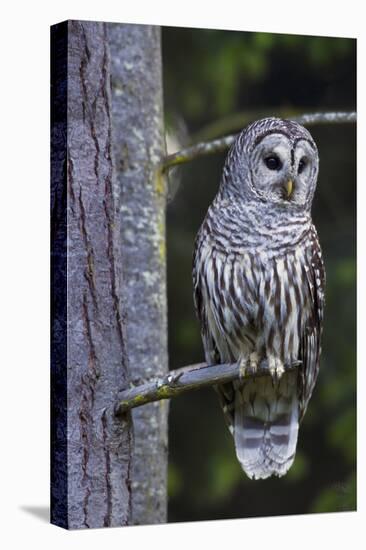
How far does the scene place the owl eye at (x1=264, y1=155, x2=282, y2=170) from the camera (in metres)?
5.23

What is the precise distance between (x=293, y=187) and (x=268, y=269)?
0.38 m

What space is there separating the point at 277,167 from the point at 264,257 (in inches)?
15.8

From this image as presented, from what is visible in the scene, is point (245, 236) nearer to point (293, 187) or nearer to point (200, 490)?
point (293, 187)

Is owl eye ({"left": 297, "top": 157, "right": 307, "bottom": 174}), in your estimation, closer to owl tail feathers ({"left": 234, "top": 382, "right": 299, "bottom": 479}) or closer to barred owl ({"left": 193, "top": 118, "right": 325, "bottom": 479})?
barred owl ({"left": 193, "top": 118, "right": 325, "bottom": 479})

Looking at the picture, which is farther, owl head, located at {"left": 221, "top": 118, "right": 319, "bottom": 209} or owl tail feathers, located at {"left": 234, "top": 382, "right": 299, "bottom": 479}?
owl tail feathers, located at {"left": 234, "top": 382, "right": 299, "bottom": 479}

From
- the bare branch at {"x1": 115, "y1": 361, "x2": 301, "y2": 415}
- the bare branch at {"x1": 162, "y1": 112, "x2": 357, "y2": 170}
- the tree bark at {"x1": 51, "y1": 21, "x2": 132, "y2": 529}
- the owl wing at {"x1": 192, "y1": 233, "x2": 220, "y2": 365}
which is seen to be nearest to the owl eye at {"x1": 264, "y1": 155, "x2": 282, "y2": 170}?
the bare branch at {"x1": 162, "y1": 112, "x2": 357, "y2": 170}

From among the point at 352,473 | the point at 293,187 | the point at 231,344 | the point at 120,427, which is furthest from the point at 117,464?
the point at 352,473

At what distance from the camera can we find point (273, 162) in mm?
5238

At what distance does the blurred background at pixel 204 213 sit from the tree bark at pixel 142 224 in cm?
72

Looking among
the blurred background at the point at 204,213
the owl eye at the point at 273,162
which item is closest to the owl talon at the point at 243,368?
the owl eye at the point at 273,162

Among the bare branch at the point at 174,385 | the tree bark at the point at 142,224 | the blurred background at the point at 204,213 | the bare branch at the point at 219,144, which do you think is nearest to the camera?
the bare branch at the point at 174,385

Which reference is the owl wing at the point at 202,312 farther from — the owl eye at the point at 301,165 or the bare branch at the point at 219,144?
the owl eye at the point at 301,165

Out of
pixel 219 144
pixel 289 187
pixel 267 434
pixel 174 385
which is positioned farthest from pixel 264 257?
pixel 267 434

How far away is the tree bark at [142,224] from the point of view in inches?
219
